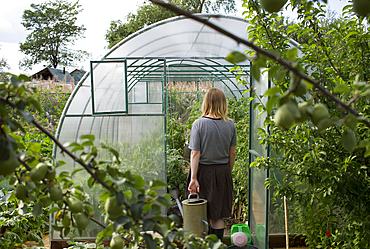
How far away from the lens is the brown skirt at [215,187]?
9.77 ft

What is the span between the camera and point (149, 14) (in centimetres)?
1931

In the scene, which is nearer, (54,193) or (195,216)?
(54,193)

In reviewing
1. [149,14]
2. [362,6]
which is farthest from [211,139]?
[149,14]

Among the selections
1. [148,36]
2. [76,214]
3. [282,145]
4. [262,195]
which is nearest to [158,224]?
[76,214]

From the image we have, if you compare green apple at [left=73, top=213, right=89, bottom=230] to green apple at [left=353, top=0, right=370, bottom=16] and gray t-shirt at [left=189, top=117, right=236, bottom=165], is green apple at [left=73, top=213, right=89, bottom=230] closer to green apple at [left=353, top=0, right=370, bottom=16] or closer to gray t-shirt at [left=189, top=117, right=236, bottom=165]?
green apple at [left=353, top=0, right=370, bottom=16]

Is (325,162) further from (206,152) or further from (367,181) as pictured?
(206,152)

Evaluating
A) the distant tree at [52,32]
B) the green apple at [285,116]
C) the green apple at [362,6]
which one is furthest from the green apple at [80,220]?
the distant tree at [52,32]

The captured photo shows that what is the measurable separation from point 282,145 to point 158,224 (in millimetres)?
1558

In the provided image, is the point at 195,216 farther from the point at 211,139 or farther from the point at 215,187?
the point at 211,139

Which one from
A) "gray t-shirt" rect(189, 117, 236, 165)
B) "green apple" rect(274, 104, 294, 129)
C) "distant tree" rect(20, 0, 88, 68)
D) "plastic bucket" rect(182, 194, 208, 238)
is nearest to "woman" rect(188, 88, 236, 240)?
"gray t-shirt" rect(189, 117, 236, 165)

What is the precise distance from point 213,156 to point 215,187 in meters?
0.32

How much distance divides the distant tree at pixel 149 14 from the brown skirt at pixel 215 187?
17031 millimetres

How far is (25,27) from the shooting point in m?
25.8

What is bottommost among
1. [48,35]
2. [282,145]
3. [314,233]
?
[314,233]
